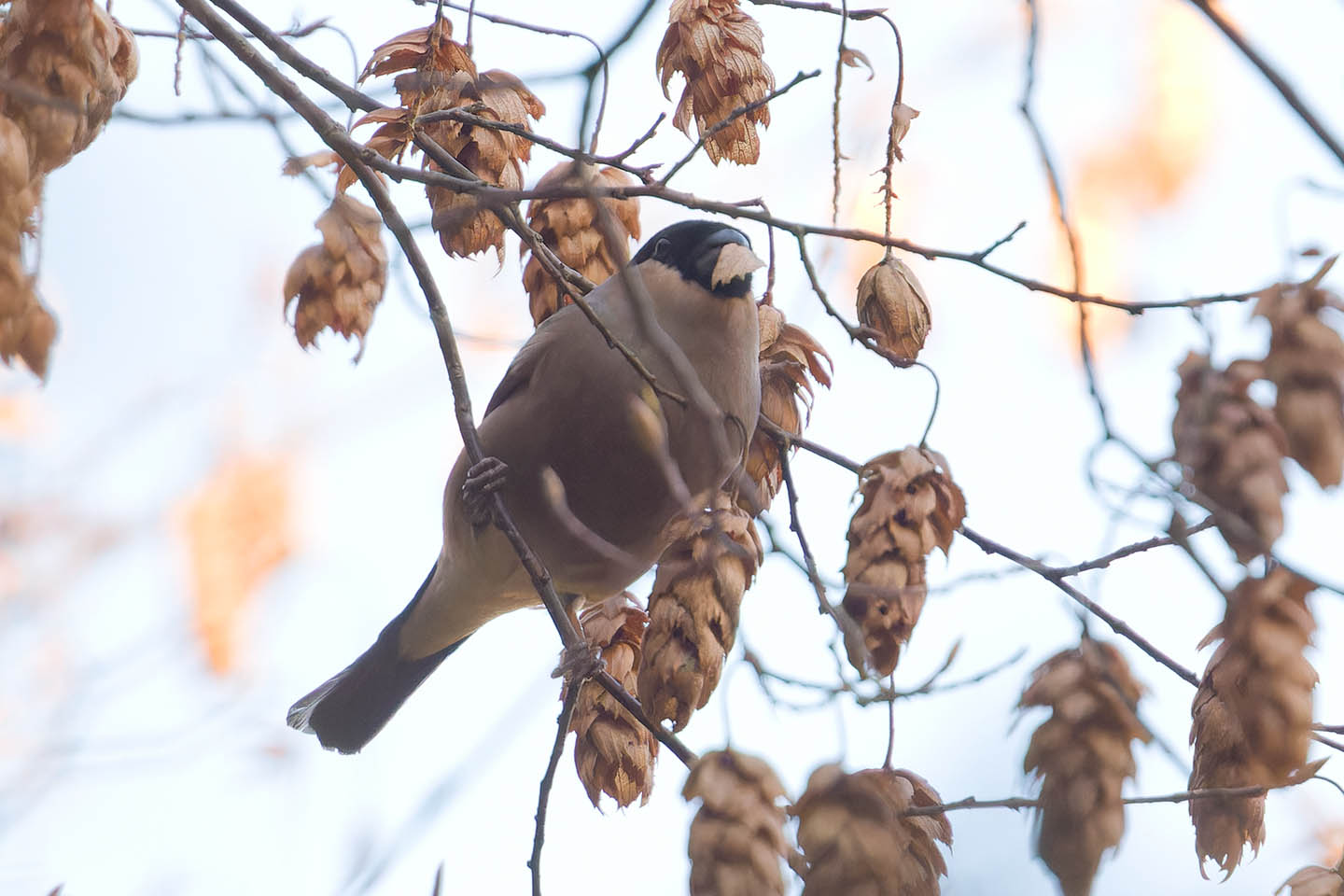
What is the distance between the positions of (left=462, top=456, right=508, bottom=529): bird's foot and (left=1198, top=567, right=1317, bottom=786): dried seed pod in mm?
1511

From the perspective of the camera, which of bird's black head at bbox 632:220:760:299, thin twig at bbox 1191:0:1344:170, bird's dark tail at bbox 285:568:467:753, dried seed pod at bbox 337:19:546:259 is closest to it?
thin twig at bbox 1191:0:1344:170

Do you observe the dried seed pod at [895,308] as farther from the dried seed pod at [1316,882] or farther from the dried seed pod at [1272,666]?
the dried seed pod at [1316,882]

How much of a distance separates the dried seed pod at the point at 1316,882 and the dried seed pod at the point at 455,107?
1473 millimetres

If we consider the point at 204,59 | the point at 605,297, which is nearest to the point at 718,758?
the point at 204,59

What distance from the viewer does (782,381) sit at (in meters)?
2.41

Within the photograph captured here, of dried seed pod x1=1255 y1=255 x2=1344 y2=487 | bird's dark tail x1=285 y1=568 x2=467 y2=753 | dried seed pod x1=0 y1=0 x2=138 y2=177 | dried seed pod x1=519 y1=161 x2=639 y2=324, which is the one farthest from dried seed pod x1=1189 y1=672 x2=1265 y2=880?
bird's dark tail x1=285 y1=568 x2=467 y2=753

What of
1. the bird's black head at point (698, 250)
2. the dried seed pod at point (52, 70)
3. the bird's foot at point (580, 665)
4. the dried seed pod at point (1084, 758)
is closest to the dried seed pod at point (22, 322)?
the dried seed pod at point (52, 70)

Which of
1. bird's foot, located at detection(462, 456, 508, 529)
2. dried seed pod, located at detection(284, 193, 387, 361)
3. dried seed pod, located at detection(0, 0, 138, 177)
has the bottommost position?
dried seed pod, located at detection(0, 0, 138, 177)

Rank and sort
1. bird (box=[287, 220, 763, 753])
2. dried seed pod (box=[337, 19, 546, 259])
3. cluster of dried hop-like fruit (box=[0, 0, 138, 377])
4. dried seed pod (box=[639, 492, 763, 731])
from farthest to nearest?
bird (box=[287, 220, 763, 753])
dried seed pod (box=[337, 19, 546, 259])
dried seed pod (box=[639, 492, 763, 731])
cluster of dried hop-like fruit (box=[0, 0, 138, 377])

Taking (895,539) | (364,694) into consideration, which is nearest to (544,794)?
(895,539)

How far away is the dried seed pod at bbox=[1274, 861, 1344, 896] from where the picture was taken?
65.5 inches

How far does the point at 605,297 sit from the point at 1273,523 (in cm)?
178

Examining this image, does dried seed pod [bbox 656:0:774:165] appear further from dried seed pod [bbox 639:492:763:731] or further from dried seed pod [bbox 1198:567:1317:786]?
dried seed pod [bbox 1198:567:1317:786]

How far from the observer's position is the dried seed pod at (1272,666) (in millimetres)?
1415
